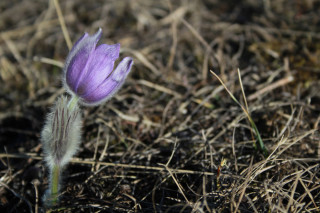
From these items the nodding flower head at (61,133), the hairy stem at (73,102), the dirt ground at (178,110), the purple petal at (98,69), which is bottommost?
the dirt ground at (178,110)

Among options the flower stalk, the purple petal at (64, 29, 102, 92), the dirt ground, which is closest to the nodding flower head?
the flower stalk

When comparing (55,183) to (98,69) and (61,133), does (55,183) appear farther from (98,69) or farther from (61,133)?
(98,69)

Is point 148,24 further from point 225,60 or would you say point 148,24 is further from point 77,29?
point 225,60

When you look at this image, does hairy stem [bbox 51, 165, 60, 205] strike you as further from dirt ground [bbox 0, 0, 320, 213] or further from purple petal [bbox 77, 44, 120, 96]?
purple petal [bbox 77, 44, 120, 96]

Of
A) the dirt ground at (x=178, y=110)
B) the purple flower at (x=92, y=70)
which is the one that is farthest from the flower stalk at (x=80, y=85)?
the dirt ground at (x=178, y=110)

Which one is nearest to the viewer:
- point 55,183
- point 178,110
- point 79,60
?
point 79,60

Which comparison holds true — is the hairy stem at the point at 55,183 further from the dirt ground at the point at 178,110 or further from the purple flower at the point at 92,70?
the purple flower at the point at 92,70

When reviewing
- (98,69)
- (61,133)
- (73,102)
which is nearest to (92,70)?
(98,69)
